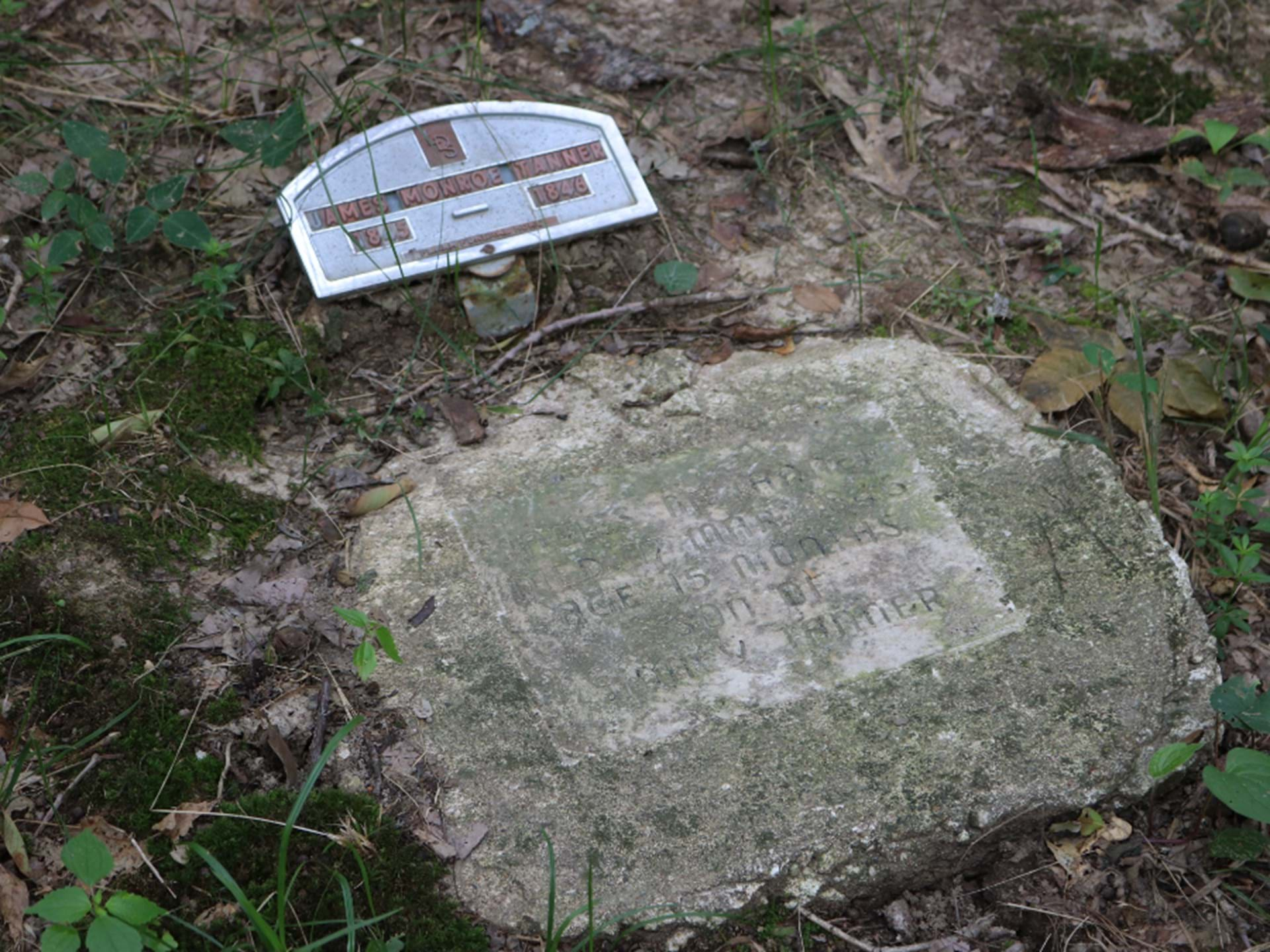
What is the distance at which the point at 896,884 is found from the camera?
196cm

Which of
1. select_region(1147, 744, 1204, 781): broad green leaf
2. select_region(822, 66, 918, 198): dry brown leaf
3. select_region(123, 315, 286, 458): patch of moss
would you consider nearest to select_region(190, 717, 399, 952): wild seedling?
select_region(123, 315, 286, 458): patch of moss

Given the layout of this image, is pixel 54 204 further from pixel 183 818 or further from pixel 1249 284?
pixel 1249 284

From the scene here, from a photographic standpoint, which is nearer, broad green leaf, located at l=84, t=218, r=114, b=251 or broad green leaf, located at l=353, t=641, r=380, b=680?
broad green leaf, located at l=353, t=641, r=380, b=680

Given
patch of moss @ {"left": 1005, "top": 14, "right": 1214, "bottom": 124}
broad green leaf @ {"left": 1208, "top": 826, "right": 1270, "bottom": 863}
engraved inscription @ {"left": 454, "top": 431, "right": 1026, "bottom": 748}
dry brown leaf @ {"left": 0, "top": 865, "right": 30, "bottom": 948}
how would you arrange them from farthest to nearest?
patch of moss @ {"left": 1005, "top": 14, "right": 1214, "bottom": 124}, engraved inscription @ {"left": 454, "top": 431, "right": 1026, "bottom": 748}, broad green leaf @ {"left": 1208, "top": 826, "right": 1270, "bottom": 863}, dry brown leaf @ {"left": 0, "top": 865, "right": 30, "bottom": 948}

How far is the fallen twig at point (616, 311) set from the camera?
2.82 meters

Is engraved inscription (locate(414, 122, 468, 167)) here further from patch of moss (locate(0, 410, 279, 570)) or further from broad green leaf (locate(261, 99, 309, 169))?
patch of moss (locate(0, 410, 279, 570))

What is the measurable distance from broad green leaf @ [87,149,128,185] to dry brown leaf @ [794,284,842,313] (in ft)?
5.91

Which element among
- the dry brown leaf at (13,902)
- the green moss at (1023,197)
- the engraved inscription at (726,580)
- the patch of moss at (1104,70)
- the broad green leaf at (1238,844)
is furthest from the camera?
the patch of moss at (1104,70)

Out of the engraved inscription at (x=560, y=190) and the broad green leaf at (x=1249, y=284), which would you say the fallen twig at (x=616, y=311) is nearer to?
the engraved inscription at (x=560, y=190)

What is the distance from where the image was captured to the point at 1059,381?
9.00 ft

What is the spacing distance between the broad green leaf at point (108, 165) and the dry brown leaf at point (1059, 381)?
2380 mm

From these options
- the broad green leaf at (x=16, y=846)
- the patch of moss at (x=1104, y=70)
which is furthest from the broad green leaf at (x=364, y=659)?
the patch of moss at (x=1104, y=70)

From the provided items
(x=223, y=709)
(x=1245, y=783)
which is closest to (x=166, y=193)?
(x=223, y=709)

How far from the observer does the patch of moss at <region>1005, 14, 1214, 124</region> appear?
11.4 feet
